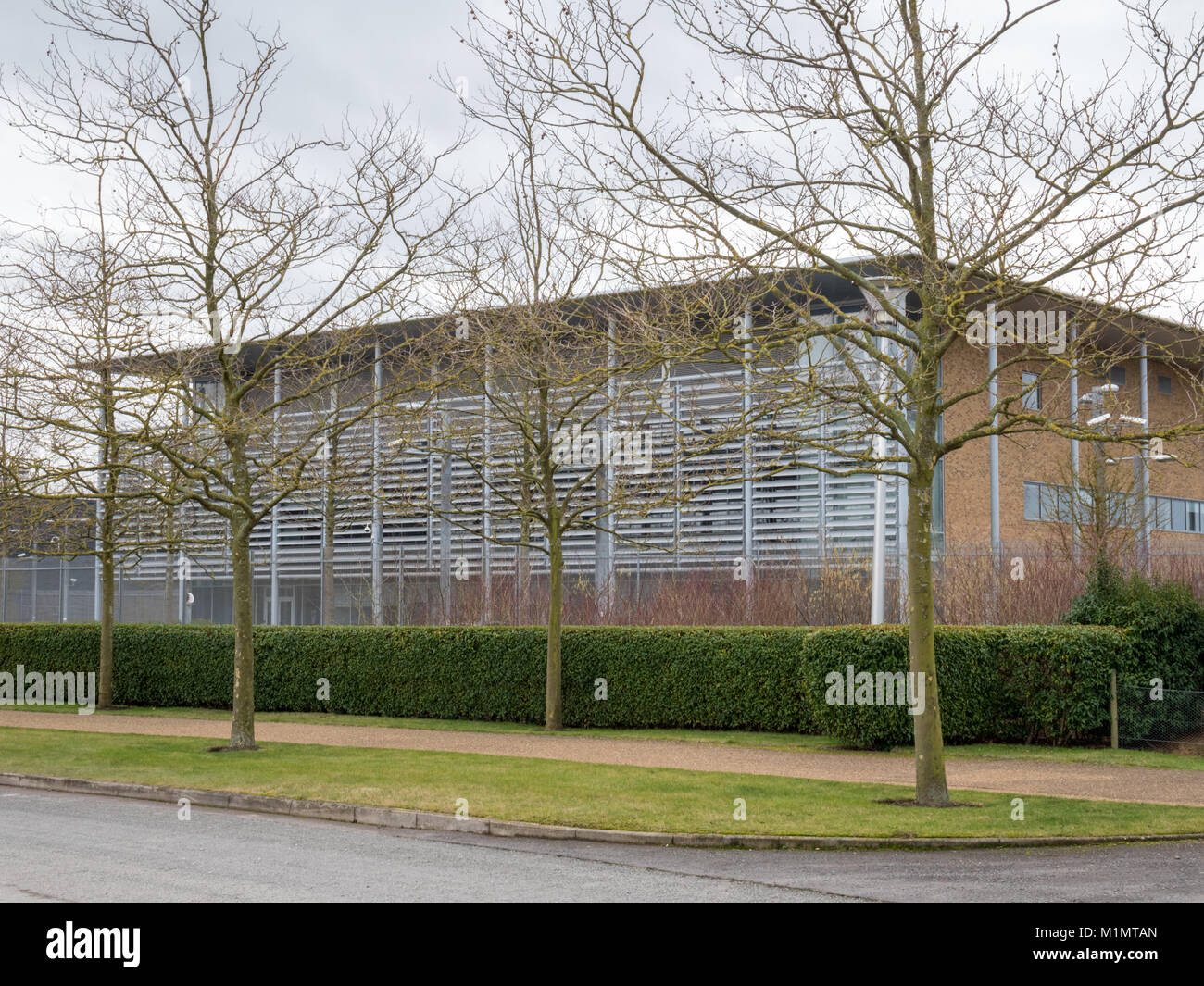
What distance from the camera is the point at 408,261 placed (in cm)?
1897

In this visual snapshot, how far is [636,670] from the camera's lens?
2306 cm

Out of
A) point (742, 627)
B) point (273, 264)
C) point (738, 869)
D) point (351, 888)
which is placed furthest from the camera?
point (742, 627)

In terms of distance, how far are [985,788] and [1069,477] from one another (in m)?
18.7

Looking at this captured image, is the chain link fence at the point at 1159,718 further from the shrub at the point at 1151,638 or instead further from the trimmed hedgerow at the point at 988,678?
the trimmed hedgerow at the point at 988,678

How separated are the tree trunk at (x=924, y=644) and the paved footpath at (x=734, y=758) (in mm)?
1746

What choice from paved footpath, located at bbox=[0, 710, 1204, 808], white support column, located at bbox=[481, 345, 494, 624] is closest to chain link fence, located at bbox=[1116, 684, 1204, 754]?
paved footpath, located at bbox=[0, 710, 1204, 808]

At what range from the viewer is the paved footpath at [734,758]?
50.2 feet

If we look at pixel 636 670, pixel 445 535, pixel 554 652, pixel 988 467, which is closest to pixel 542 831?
pixel 554 652

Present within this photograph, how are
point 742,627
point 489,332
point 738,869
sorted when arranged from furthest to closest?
point 742,627
point 489,332
point 738,869

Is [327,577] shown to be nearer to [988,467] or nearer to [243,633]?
[988,467]

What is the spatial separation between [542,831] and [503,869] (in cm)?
186

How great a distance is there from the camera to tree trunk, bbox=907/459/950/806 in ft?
43.2

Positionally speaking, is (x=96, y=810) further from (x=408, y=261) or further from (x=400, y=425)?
(x=408, y=261)

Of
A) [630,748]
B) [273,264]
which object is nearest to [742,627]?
[630,748]
